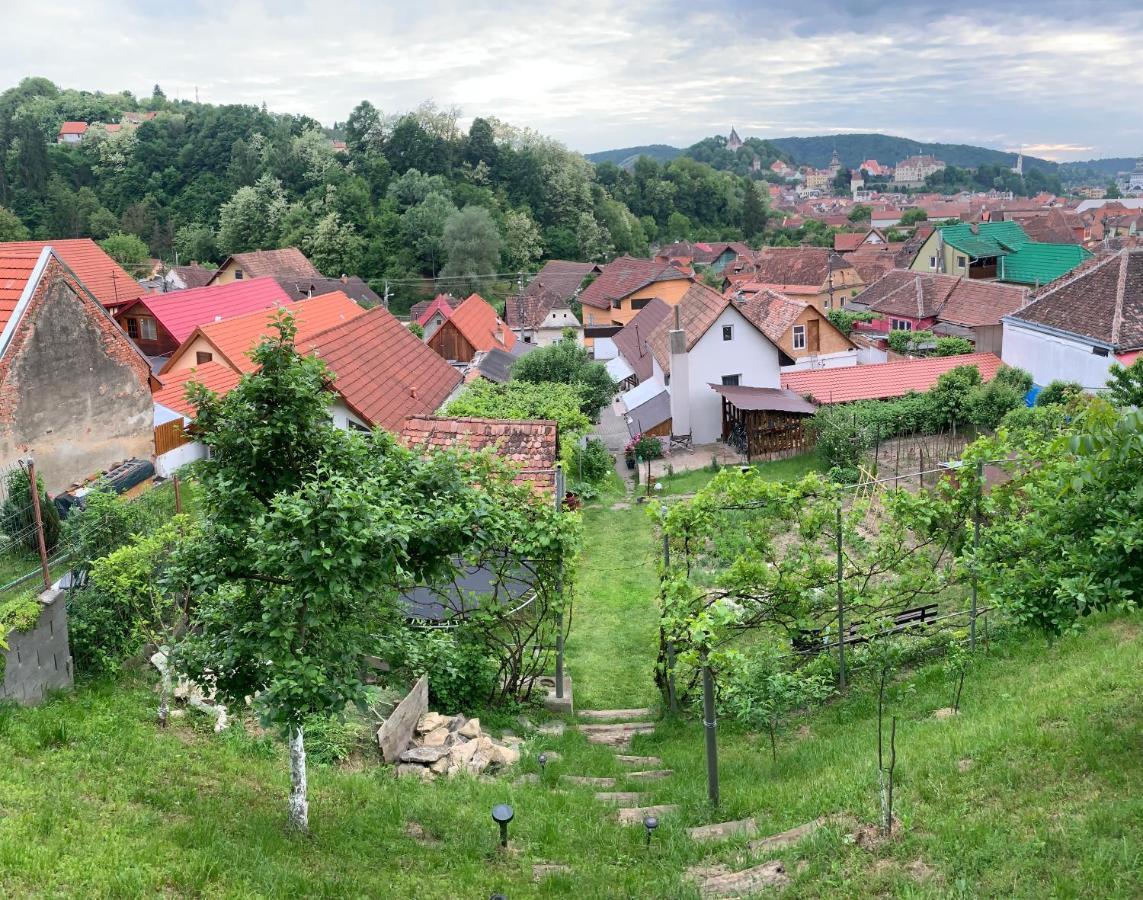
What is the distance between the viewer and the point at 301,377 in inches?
308

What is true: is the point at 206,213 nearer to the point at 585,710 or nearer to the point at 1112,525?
the point at 585,710

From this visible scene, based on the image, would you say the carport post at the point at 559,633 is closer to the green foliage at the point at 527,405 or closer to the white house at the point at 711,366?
the green foliage at the point at 527,405

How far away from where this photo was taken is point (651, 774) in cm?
1016

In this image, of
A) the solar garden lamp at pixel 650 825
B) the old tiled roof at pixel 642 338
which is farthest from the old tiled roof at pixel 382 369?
the solar garden lamp at pixel 650 825

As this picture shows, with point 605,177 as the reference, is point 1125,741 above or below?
below

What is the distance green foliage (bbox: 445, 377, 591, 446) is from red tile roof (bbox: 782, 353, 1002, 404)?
8.97 metres

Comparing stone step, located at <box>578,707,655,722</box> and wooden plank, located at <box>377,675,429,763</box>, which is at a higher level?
wooden plank, located at <box>377,675,429,763</box>

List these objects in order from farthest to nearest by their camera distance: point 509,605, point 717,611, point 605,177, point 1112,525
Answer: point 605,177 < point 509,605 < point 717,611 < point 1112,525

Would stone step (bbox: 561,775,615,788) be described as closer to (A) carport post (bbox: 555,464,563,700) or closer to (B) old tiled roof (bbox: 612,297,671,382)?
(A) carport post (bbox: 555,464,563,700)

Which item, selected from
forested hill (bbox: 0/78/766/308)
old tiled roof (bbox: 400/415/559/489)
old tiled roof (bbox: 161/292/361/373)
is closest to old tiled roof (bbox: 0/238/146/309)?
old tiled roof (bbox: 161/292/361/373)

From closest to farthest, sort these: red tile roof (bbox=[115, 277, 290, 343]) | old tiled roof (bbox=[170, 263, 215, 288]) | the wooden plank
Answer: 1. the wooden plank
2. red tile roof (bbox=[115, 277, 290, 343])
3. old tiled roof (bbox=[170, 263, 215, 288])

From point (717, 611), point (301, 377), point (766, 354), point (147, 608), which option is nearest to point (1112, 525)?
point (717, 611)

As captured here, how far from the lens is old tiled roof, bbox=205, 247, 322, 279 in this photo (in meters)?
61.4

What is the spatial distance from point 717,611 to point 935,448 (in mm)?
20009
